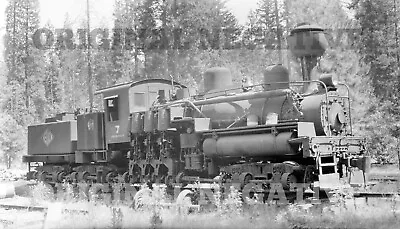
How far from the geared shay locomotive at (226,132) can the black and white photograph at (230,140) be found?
37 millimetres

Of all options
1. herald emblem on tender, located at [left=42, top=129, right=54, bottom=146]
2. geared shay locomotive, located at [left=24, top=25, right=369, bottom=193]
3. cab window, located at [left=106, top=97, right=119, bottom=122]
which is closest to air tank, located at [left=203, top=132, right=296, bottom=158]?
geared shay locomotive, located at [left=24, top=25, right=369, bottom=193]

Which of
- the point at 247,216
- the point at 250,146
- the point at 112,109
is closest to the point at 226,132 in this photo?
the point at 250,146

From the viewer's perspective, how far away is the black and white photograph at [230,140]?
10.3 m

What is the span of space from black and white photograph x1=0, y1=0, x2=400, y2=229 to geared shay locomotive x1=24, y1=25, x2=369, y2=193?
37 mm

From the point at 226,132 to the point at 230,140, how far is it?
0.37 metres

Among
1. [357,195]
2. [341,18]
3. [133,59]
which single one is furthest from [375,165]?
[133,59]

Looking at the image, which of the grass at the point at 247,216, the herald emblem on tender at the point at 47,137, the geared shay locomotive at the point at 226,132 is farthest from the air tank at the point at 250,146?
the herald emblem on tender at the point at 47,137

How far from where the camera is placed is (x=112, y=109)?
15.5m

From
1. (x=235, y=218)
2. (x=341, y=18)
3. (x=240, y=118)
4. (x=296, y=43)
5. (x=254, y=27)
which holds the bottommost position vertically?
(x=235, y=218)

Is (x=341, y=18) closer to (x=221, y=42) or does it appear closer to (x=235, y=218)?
(x=221, y=42)

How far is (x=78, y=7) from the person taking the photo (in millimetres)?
35188

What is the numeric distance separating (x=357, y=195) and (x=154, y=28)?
2270 cm

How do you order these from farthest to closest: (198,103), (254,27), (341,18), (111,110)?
1. (254,27)
2. (341,18)
3. (111,110)
4. (198,103)

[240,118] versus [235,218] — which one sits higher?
[240,118]
